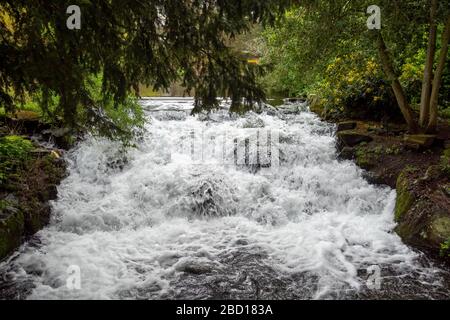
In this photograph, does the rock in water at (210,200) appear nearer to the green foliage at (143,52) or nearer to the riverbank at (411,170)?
the riverbank at (411,170)

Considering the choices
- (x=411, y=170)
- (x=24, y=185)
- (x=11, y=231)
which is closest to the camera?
(x=11, y=231)

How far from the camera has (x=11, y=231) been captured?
244 inches

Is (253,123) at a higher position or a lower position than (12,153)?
higher

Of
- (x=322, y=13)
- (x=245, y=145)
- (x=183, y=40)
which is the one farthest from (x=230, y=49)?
(x=245, y=145)

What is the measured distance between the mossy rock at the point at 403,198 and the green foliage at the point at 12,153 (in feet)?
25.1

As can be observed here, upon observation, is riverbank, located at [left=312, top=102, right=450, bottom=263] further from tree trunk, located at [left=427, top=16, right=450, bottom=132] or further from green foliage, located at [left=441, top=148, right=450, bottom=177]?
tree trunk, located at [left=427, top=16, right=450, bottom=132]

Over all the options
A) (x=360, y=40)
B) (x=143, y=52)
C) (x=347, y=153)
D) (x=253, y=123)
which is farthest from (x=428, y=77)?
(x=143, y=52)

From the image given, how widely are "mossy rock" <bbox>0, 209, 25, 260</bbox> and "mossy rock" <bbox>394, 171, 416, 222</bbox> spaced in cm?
700

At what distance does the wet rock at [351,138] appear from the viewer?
10297 millimetres

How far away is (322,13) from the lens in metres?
7.91

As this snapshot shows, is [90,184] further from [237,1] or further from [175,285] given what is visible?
[237,1]

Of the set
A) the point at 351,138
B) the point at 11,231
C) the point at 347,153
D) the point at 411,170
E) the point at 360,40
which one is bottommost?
the point at 11,231

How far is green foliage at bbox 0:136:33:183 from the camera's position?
7402 mm

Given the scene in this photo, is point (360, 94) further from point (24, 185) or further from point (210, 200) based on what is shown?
point (24, 185)
